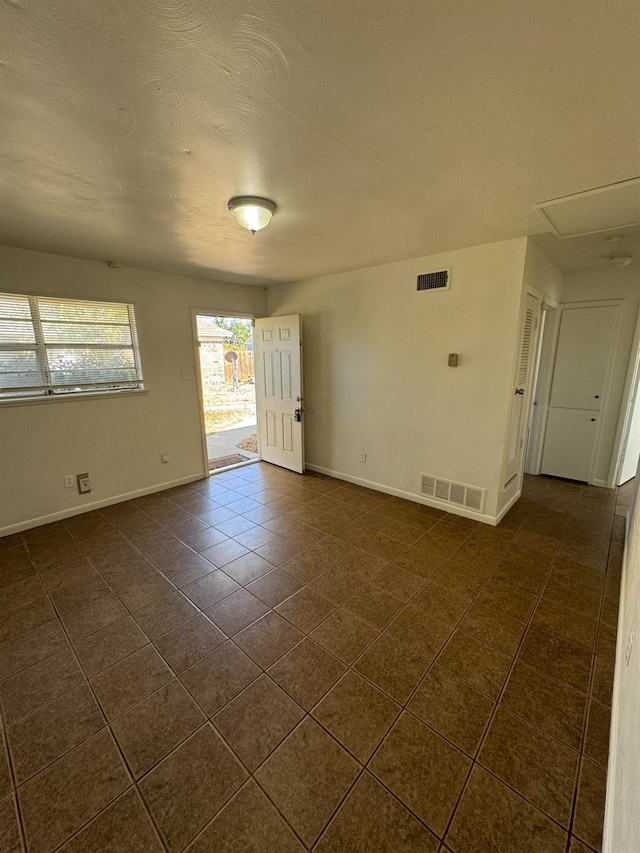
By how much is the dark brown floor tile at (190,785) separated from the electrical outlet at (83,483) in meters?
2.81

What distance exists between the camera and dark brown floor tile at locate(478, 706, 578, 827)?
121 centimetres

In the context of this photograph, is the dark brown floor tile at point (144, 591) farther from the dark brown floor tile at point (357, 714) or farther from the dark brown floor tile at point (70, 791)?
the dark brown floor tile at point (357, 714)

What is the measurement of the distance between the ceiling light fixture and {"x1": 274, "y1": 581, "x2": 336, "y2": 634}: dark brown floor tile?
397 cm

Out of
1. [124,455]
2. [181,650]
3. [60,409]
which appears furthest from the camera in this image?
[124,455]

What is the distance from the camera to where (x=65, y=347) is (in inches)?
125

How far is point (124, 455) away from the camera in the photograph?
145 inches

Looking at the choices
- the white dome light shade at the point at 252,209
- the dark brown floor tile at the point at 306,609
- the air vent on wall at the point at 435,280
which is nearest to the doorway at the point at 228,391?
the dark brown floor tile at the point at 306,609

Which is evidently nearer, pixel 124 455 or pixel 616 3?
pixel 616 3

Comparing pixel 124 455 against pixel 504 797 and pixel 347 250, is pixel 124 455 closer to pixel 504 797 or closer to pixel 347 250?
pixel 347 250

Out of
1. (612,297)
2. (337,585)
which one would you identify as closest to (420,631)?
(337,585)

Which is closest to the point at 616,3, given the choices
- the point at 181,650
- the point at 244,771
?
the point at 244,771

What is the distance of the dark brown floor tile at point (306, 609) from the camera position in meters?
2.00

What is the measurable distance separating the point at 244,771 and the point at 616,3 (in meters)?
2.68

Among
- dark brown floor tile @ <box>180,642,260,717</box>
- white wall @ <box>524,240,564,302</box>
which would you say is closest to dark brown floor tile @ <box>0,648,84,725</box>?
dark brown floor tile @ <box>180,642,260,717</box>
